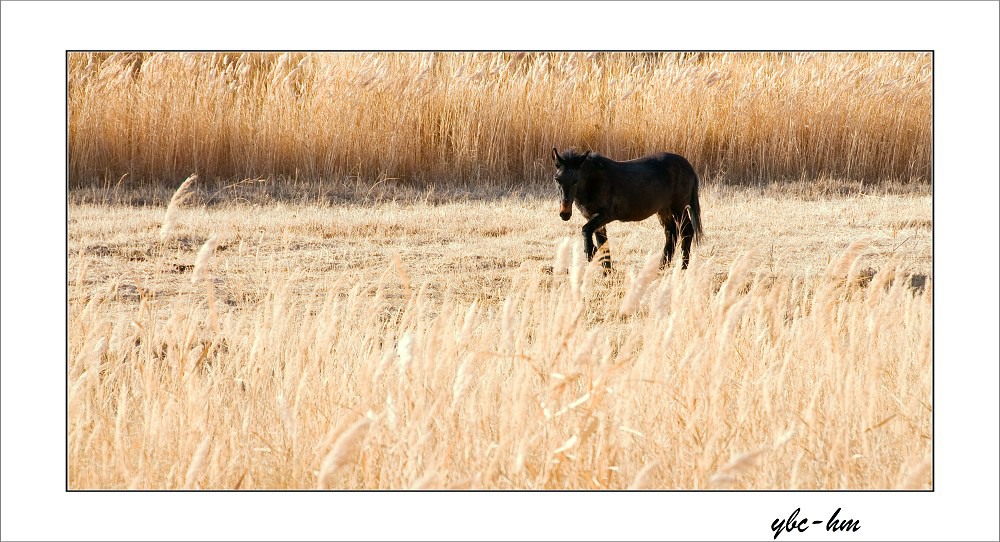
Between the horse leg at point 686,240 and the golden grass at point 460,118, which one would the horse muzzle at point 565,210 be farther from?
the golden grass at point 460,118

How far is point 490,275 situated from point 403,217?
6.09ft

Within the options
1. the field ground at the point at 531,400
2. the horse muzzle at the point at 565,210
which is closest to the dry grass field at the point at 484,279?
the field ground at the point at 531,400

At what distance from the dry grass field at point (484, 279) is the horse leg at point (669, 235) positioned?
0.31 meters

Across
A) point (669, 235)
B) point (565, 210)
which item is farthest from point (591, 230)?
point (669, 235)

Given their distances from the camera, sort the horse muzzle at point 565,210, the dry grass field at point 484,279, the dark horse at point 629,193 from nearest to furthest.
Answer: the dry grass field at point 484,279 < the horse muzzle at point 565,210 < the dark horse at point 629,193

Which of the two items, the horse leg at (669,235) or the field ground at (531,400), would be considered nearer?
the field ground at (531,400)

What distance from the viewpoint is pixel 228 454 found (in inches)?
129

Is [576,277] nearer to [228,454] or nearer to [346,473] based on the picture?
[346,473]

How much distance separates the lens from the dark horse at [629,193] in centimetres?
597

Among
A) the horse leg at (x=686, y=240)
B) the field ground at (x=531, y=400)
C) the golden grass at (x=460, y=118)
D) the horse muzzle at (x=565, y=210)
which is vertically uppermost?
the golden grass at (x=460, y=118)

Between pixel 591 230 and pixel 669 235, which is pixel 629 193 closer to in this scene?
pixel 591 230

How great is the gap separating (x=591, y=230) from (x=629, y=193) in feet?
1.35

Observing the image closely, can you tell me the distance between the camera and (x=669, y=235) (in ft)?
22.0

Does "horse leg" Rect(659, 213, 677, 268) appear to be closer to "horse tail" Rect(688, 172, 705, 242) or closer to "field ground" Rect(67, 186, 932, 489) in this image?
"horse tail" Rect(688, 172, 705, 242)
